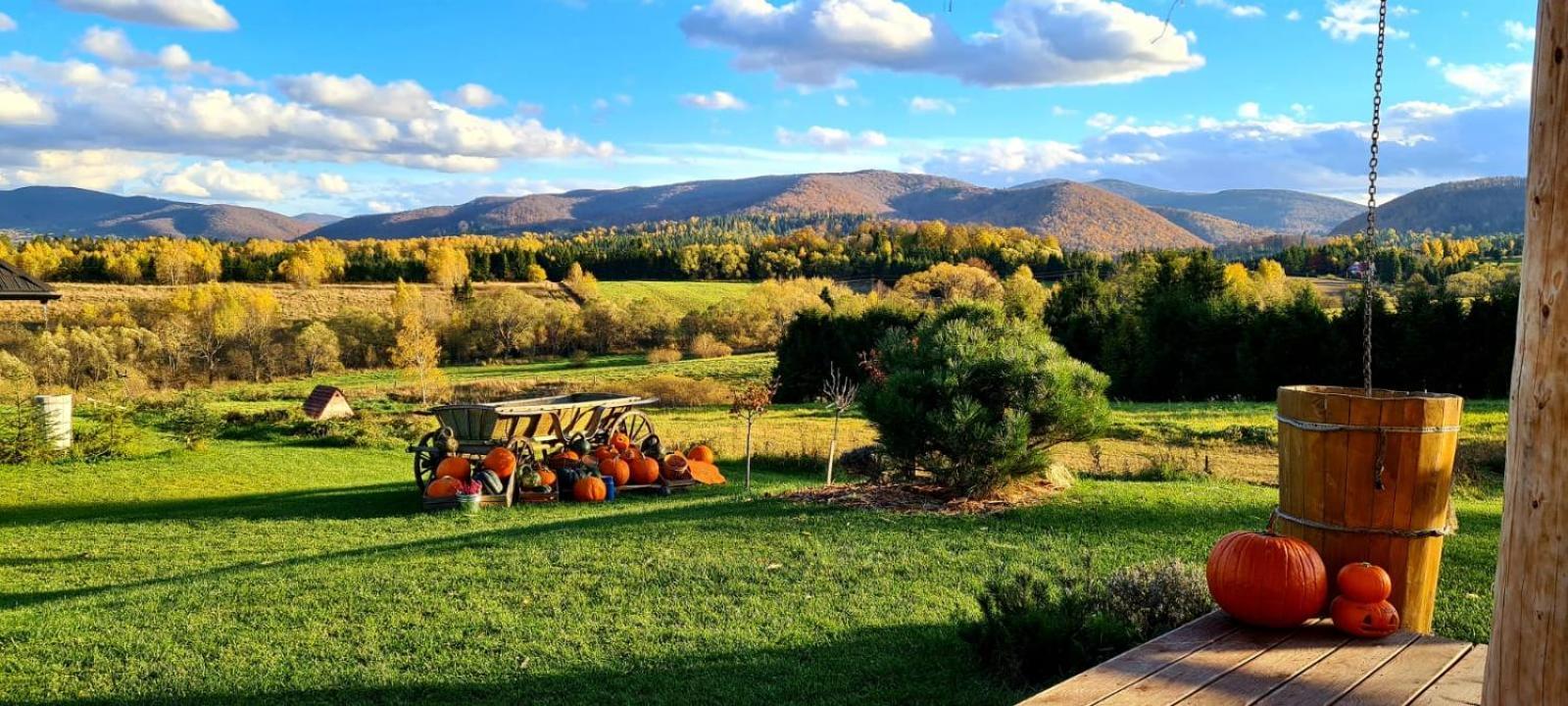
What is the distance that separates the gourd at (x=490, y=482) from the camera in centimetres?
1169

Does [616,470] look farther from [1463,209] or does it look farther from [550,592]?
[1463,209]

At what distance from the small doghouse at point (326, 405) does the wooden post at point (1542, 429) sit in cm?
2662

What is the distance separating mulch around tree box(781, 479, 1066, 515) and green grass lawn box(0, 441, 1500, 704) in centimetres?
42

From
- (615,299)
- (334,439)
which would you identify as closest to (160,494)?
(334,439)

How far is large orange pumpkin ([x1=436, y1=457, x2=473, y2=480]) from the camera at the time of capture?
469 inches

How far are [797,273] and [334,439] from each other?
73401 millimetres

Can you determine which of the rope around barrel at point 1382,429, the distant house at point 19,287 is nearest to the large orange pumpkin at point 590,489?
the distant house at point 19,287

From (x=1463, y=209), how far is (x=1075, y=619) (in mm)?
150112

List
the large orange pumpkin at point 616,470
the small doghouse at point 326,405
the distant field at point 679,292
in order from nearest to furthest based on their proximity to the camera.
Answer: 1. the large orange pumpkin at point 616,470
2. the small doghouse at point 326,405
3. the distant field at point 679,292

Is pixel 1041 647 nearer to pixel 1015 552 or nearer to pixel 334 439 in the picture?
pixel 1015 552

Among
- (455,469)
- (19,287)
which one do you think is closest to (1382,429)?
(455,469)

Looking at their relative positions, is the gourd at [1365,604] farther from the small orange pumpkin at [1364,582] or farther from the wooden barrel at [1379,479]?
the wooden barrel at [1379,479]

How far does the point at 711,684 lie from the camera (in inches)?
194

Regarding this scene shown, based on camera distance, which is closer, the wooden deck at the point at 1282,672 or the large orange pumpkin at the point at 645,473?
the wooden deck at the point at 1282,672
